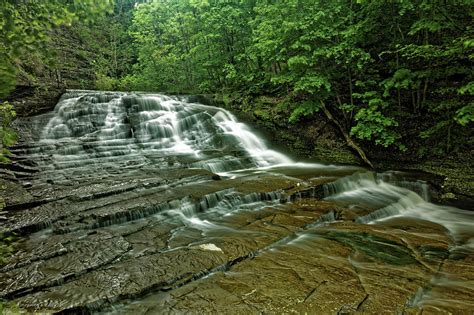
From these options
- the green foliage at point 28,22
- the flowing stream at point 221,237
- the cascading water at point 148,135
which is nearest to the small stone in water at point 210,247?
the flowing stream at point 221,237

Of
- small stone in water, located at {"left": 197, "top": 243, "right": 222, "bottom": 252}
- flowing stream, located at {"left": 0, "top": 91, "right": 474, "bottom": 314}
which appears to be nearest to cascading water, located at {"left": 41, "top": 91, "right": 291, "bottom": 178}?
flowing stream, located at {"left": 0, "top": 91, "right": 474, "bottom": 314}

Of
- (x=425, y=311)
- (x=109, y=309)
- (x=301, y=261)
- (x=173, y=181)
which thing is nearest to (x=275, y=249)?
(x=301, y=261)

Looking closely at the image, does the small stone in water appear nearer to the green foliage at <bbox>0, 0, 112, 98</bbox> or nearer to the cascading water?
the green foliage at <bbox>0, 0, 112, 98</bbox>

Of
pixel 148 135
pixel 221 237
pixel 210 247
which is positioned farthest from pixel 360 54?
pixel 148 135

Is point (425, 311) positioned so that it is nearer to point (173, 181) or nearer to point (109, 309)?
point (109, 309)

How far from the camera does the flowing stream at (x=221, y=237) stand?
316 centimetres

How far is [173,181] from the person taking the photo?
7109 millimetres

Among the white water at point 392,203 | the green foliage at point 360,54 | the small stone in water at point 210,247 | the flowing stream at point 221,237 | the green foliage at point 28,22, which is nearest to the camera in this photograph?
the green foliage at point 28,22

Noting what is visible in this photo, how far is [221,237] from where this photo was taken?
15.2ft

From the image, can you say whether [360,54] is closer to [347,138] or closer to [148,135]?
[347,138]

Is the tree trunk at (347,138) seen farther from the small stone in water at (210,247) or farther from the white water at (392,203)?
the small stone in water at (210,247)

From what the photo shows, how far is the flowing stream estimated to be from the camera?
10.4 feet

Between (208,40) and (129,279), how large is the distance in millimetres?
16620

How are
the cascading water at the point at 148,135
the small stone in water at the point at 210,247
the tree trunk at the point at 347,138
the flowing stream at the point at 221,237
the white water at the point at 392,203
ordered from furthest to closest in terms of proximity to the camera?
the tree trunk at the point at 347,138 < the cascading water at the point at 148,135 < the white water at the point at 392,203 < the small stone in water at the point at 210,247 < the flowing stream at the point at 221,237
